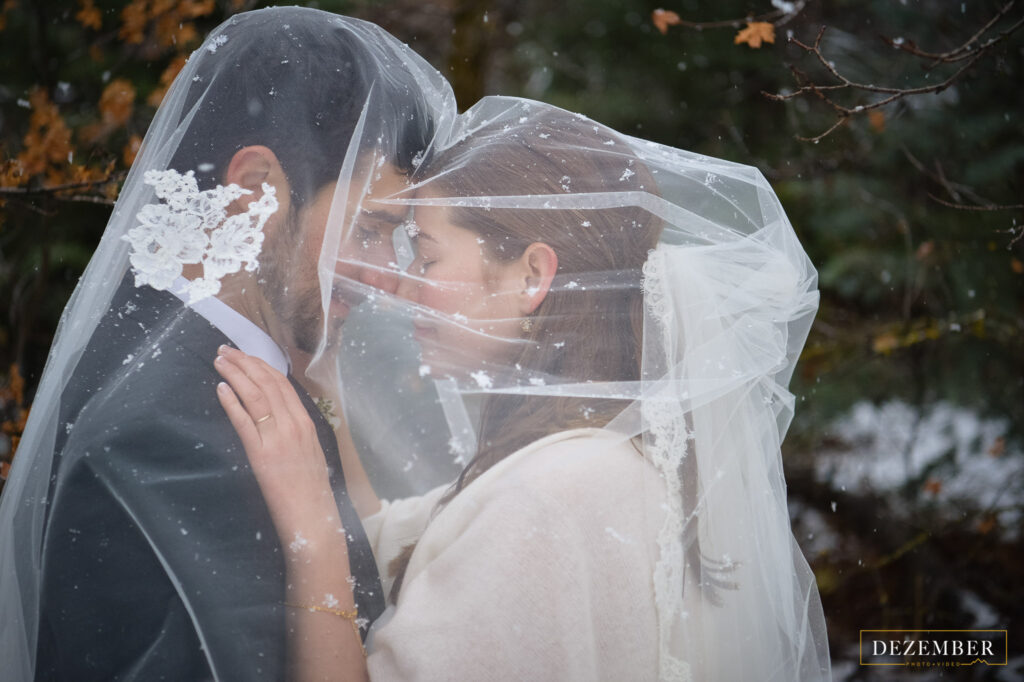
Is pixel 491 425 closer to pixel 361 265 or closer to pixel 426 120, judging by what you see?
pixel 361 265

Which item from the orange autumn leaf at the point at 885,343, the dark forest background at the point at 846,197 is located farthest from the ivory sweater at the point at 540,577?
the orange autumn leaf at the point at 885,343

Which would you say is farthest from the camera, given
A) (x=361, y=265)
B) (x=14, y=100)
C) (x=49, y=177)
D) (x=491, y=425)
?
(x=14, y=100)

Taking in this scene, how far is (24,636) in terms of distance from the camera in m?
1.80

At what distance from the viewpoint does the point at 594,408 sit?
2.01m

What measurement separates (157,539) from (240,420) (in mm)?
308

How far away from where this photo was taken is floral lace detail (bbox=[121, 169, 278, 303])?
184 cm

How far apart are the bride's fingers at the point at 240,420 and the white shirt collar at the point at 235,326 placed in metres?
0.14

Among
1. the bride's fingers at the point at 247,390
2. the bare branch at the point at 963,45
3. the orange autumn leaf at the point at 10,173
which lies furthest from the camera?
the orange autumn leaf at the point at 10,173

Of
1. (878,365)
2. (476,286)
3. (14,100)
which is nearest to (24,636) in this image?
(476,286)

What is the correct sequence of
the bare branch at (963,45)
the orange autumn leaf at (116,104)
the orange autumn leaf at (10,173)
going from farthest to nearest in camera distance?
the orange autumn leaf at (116,104) → the orange autumn leaf at (10,173) → the bare branch at (963,45)

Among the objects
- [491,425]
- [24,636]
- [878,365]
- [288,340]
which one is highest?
[288,340]

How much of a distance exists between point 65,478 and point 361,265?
82 centimetres

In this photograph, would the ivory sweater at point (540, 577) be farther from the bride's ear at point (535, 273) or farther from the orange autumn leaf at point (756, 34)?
the orange autumn leaf at point (756, 34)

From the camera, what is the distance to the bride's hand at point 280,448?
1.76m
